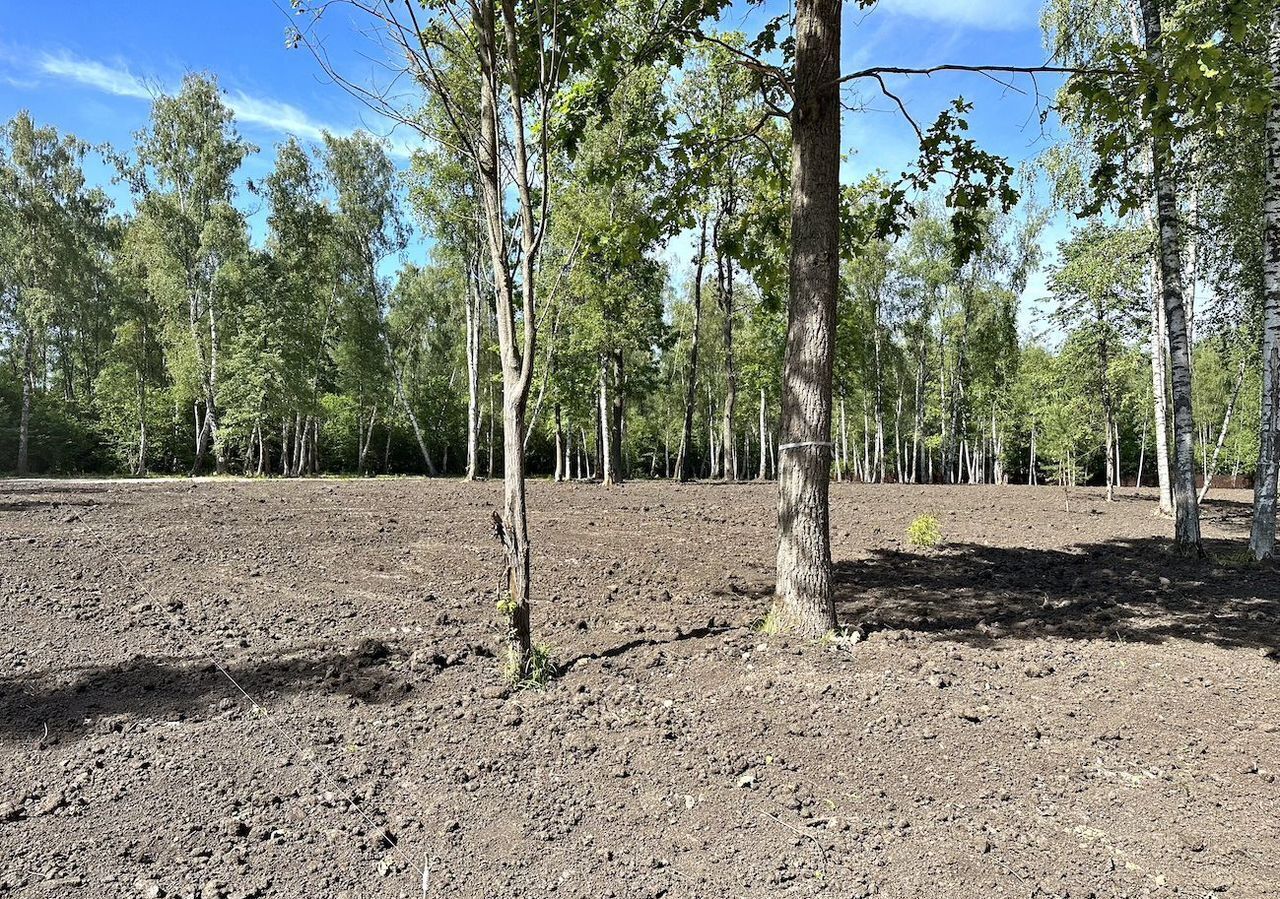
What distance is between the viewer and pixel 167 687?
3.66 meters

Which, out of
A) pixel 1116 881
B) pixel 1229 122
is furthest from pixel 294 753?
pixel 1229 122

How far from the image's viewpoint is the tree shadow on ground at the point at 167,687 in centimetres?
331

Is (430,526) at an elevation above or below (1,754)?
above

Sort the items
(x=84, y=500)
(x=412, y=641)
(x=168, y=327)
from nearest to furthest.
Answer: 1. (x=412, y=641)
2. (x=84, y=500)
3. (x=168, y=327)

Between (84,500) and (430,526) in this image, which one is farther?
(84,500)

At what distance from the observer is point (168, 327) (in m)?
26.6

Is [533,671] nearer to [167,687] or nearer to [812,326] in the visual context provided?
[167,687]

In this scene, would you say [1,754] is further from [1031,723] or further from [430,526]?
[430,526]

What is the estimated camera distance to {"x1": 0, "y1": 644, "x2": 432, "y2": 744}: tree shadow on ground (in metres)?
3.31

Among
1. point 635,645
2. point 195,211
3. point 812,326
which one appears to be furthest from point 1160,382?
point 195,211

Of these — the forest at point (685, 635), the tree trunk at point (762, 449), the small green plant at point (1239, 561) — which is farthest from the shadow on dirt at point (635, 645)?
the tree trunk at point (762, 449)

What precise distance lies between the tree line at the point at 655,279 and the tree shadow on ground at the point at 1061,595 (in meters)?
1.11

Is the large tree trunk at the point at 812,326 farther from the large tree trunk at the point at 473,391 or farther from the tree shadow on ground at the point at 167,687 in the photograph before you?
the large tree trunk at the point at 473,391

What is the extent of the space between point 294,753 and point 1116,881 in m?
3.18
